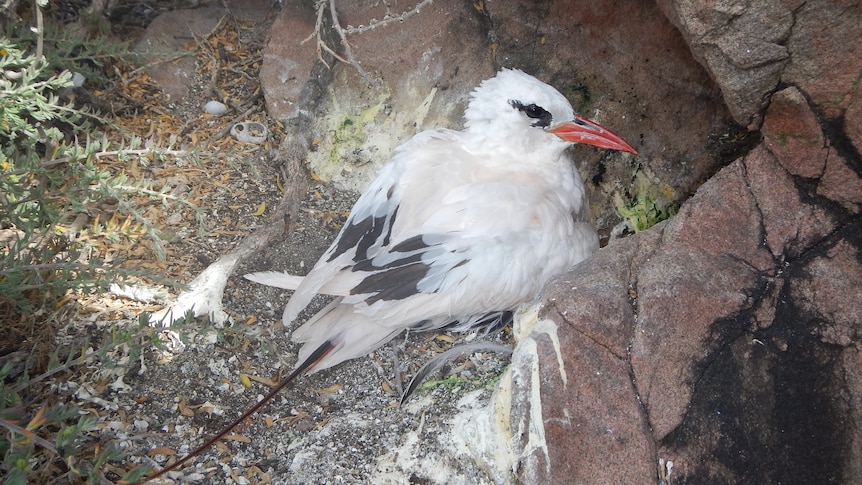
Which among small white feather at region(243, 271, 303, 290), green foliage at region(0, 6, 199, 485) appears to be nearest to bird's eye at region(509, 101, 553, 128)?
small white feather at region(243, 271, 303, 290)

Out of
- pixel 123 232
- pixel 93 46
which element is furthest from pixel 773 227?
pixel 93 46

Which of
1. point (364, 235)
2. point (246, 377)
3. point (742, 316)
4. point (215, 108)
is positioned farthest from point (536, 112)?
point (215, 108)

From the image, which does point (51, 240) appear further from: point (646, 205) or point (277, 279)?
point (646, 205)

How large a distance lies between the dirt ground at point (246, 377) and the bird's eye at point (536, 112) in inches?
31.1

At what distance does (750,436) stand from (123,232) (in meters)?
2.09

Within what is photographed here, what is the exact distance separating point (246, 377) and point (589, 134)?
4.89ft

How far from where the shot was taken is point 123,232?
2.50 metres

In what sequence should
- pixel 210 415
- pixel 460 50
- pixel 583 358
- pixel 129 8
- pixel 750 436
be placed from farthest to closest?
pixel 129 8 → pixel 460 50 → pixel 210 415 → pixel 583 358 → pixel 750 436

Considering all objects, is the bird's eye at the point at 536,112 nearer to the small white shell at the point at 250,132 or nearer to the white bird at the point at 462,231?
the white bird at the point at 462,231

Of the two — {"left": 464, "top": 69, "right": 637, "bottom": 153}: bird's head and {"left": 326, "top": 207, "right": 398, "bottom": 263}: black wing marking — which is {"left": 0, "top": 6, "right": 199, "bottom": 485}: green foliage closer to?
{"left": 326, "top": 207, "right": 398, "bottom": 263}: black wing marking

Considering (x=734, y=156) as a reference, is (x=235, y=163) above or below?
below

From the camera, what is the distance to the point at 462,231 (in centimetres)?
236

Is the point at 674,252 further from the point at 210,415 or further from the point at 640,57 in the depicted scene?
the point at 210,415

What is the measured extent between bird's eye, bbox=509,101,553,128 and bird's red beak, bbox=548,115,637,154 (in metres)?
0.04
